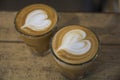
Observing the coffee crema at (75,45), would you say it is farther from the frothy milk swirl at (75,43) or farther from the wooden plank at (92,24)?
the wooden plank at (92,24)

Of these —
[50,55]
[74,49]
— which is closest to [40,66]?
[50,55]

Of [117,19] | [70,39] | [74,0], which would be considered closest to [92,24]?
[117,19]

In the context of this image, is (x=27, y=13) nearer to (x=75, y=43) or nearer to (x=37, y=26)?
(x=37, y=26)

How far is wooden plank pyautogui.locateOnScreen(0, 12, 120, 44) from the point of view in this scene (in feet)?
2.72

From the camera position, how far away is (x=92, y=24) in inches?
33.9

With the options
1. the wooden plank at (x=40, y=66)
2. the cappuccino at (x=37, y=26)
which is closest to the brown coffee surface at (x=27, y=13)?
the cappuccino at (x=37, y=26)

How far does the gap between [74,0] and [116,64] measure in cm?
63

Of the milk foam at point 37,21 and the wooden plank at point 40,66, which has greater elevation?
the milk foam at point 37,21

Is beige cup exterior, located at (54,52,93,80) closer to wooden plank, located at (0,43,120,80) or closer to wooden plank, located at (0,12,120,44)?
wooden plank, located at (0,43,120,80)

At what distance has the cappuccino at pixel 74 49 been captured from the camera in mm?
Answer: 663

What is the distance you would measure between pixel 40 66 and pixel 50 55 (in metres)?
0.05

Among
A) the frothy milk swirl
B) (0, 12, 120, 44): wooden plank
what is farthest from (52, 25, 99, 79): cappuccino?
(0, 12, 120, 44): wooden plank

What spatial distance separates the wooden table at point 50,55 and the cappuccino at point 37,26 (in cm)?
5

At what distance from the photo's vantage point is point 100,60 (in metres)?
0.78
